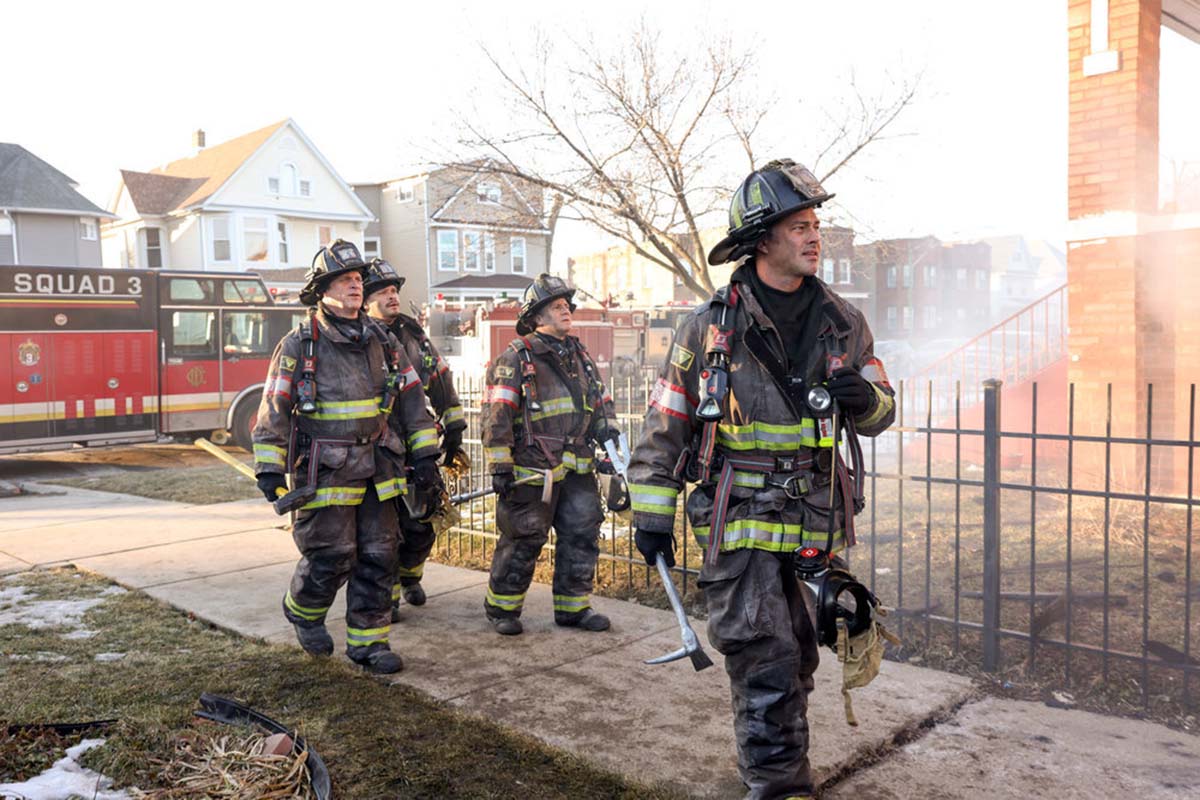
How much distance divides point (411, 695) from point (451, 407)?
2148 millimetres

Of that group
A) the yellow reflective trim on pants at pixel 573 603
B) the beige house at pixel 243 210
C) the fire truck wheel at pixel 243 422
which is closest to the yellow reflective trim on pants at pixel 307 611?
the yellow reflective trim on pants at pixel 573 603

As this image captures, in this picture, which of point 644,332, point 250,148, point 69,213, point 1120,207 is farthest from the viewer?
point 250,148

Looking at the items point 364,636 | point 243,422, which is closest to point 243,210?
point 243,422

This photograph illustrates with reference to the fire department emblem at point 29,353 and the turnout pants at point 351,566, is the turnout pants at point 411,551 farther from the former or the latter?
the fire department emblem at point 29,353

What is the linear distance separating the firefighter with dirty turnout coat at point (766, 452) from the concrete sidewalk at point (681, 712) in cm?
53

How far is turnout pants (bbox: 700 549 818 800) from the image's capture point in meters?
3.05

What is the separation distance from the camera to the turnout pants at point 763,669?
305cm

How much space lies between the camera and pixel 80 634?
5262 millimetres

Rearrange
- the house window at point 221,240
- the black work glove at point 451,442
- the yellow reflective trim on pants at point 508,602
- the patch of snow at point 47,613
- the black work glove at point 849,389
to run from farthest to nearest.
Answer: the house window at point 221,240
the black work glove at point 451,442
the patch of snow at point 47,613
the yellow reflective trim on pants at point 508,602
the black work glove at point 849,389

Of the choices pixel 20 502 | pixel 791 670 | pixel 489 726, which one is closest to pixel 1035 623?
pixel 791 670

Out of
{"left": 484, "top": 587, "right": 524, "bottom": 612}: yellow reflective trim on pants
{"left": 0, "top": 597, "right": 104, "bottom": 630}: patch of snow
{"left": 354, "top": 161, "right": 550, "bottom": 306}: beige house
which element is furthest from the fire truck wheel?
{"left": 354, "top": 161, "right": 550, "bottom": 306}: beige house

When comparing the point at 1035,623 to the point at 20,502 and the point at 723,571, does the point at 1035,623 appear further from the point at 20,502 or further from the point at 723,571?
the point at 20,502

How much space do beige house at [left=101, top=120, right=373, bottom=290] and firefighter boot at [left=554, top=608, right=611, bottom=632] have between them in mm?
28956

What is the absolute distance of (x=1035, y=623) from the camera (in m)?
4.73
